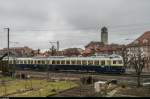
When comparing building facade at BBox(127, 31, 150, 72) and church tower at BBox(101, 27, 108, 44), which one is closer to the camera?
building facade at BBox(127, 31, 150, 72)

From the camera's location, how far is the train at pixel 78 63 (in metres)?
50.7

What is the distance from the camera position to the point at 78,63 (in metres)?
55.2

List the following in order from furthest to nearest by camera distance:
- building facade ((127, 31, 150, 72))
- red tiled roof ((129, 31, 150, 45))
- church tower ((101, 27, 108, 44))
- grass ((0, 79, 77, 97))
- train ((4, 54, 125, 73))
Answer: church tower ((101, 27, 108, 44)), red tiled roof ((129, 31, 150, 45)), building facade ((127, 31, 150, 72)), train ((4, 54, 125, 73)), grass ((0, 79, 77, 97))

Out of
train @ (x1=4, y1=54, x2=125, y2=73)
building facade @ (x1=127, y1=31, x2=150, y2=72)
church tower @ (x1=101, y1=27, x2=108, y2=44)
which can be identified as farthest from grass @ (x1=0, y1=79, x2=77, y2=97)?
church tower @ (x1=101, y1=27, x2=108, y2=44)

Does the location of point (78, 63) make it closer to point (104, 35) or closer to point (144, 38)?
point (144, 38)

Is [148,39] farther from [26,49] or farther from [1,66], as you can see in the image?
[26,49]

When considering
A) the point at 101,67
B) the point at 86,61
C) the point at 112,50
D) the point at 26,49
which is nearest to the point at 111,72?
the point at 101,67

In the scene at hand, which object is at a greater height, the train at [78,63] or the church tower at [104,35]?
the church tower at [104,35]

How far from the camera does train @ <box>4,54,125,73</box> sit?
5069 cm

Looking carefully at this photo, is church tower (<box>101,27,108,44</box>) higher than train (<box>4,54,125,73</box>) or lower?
higher

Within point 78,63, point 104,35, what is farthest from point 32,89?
point 104,35

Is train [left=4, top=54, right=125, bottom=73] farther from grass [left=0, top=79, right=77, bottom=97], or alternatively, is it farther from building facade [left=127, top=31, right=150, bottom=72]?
building facade [left=127, top=31, right=150, bottom=72]

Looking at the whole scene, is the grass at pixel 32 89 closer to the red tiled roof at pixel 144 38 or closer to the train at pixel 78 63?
the train at pixel 78 63

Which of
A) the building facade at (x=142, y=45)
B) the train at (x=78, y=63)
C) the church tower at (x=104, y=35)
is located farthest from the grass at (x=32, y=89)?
the church tower at (x=104, y=35)
